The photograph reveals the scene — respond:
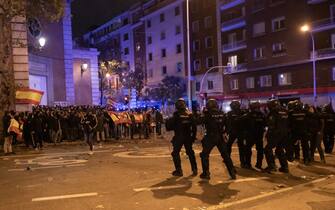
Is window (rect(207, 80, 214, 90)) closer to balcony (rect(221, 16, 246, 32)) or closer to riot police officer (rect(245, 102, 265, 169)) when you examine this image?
balcony (rect(221, 16, 246, 32))

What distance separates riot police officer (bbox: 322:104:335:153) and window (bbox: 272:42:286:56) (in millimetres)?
33448

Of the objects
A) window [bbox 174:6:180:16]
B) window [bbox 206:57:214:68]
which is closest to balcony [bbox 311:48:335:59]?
window [bbox 206:57:214:68]

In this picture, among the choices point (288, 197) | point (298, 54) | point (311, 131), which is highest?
point (298, 54)

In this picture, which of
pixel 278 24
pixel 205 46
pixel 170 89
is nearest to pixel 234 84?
pixel 205 46

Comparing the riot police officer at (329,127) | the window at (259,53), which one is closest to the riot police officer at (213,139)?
the riot police officer at (329,127)

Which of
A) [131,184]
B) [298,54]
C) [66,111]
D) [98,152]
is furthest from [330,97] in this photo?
[131,184]

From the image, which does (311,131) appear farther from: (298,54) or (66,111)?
(298,54)

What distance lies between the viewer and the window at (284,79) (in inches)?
1892

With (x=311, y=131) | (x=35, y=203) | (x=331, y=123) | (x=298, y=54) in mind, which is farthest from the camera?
(x=298, y=54)

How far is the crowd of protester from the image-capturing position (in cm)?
1852

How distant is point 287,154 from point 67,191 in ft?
21.4

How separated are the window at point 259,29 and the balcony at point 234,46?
7.43 feet

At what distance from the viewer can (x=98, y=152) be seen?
18.4 meters

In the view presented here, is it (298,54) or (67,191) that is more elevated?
(298,54)
